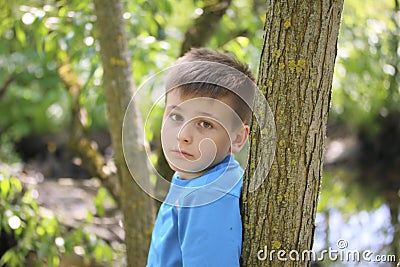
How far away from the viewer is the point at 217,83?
111 centimetres

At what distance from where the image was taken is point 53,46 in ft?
7.27

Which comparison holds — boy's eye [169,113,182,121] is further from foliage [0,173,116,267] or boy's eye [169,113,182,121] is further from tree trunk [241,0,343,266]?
foliage [0,173,116,267]

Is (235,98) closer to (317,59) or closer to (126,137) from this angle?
(317,59)

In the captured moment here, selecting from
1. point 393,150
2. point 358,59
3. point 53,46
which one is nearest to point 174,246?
point 53,46

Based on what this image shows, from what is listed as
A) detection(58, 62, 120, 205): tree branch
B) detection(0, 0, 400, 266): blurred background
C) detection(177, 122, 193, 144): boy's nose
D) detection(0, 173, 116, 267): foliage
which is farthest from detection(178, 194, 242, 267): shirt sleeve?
detection(58, 62, 120, 205): tree branch

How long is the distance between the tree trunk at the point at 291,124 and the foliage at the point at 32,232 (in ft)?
3.78

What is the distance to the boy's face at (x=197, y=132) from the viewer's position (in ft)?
3.61

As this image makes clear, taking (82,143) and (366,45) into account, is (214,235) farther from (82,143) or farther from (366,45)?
(366,45)

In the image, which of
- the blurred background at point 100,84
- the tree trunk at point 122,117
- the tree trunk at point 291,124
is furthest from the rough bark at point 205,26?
the tree trunk at point 291,124

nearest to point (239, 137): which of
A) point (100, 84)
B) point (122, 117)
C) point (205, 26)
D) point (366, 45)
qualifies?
point (122, 117)

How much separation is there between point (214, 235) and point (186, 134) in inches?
7.6

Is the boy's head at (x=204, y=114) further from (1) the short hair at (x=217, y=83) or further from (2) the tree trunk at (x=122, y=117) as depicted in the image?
(2) the tree trunk at (x=122, y=117)

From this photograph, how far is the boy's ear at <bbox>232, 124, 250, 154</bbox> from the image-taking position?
45.6 inches

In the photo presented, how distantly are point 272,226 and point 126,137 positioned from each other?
80cm
